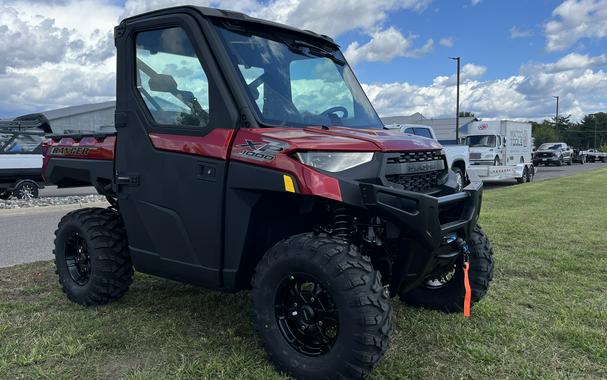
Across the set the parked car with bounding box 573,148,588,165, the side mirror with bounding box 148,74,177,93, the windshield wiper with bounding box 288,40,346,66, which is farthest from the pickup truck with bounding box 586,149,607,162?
the side mirror with bounding box 148,74,177,93

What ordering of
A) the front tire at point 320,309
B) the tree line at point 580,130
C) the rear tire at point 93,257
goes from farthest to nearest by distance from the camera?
the tree line at point 580,130, the rear tire at point 93,257, the front tire at point 320,309

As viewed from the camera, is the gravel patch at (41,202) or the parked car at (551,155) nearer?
the gravel patch at (41,202)

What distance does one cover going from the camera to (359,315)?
2998mm

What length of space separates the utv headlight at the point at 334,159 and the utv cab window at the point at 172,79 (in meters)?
0.85

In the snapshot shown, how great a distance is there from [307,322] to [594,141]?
386 feet

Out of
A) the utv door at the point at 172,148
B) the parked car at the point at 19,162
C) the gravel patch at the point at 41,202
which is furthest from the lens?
the parked car at the point at 19,162

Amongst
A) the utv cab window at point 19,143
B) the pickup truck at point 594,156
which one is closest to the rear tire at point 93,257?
the utv cab window at point 19,143

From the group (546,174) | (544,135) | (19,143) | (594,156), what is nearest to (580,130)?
(544,135)

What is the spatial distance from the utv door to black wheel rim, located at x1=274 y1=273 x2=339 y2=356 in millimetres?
558

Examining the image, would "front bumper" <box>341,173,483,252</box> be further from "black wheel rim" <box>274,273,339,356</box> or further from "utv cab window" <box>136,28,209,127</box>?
"utv cab window" <box>136,28,209,127</box>

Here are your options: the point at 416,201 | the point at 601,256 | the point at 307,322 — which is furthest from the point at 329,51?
the point at 601,256

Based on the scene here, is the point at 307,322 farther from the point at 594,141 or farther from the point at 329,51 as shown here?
the point at 594,141

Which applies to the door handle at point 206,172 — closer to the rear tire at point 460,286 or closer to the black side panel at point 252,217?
the black side panel at point 252,217

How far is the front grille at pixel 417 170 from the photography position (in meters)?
3.45
